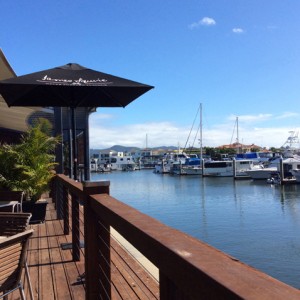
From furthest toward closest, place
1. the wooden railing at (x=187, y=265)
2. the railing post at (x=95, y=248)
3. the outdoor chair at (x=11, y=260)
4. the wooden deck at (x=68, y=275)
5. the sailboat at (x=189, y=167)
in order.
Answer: the sailboat at (x=189, y=167)
the wooden deck at (x=68, y=275)
the railing post at (x=95, y=248)
the outdoor chair at (x=11, y=260)
the wooden railing at (x=187, y=265)

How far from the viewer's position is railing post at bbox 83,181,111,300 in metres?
2.73

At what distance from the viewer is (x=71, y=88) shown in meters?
5.72

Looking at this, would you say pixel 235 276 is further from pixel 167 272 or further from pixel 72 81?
pixel 72 81

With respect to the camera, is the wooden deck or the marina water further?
the marina water

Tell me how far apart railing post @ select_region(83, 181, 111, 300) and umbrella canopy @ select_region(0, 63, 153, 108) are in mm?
2335

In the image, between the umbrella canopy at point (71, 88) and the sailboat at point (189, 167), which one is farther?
the sailboat at point (189, 167)

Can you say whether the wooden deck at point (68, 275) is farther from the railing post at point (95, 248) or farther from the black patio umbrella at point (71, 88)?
the black patio umbrella at point (71, 88)

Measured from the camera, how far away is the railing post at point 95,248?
8.95 feet

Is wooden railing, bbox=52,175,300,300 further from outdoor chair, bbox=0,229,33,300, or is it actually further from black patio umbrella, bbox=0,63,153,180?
black patio umbrella, bbox=0,63,153,180

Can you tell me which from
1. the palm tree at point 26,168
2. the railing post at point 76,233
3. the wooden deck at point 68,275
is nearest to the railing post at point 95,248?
the wooden deck at point 68,275

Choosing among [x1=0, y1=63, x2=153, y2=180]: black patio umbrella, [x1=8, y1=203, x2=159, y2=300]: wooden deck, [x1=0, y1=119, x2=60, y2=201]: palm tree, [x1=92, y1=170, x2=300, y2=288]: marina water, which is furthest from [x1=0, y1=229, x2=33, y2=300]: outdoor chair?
[x1=92, y1=170, x2=300, y2=288]: marina water

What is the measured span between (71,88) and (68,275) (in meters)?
2.81

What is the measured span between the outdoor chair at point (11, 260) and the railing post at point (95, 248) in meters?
0.54

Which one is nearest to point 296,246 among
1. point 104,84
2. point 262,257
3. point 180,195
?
point 262,257
